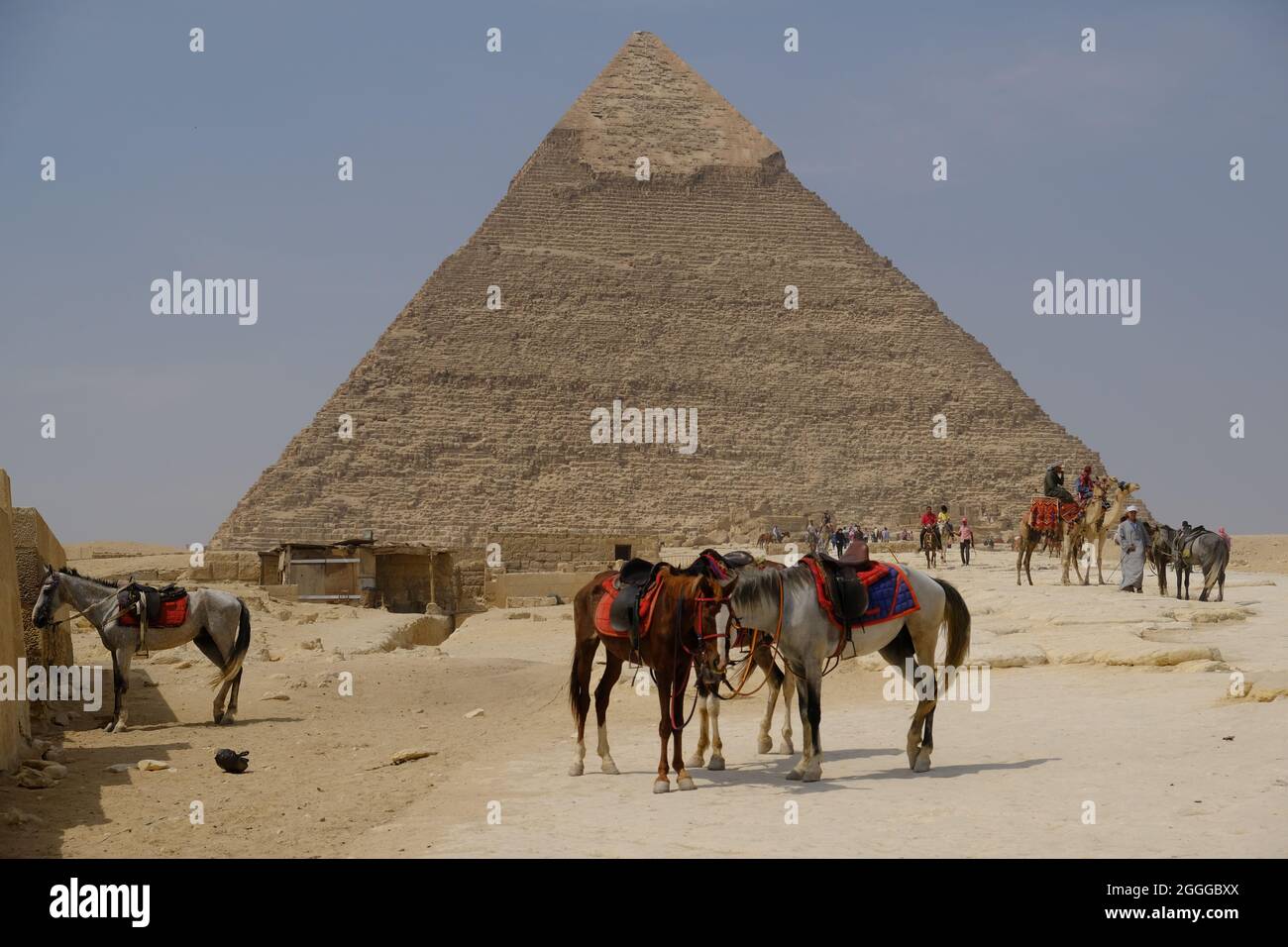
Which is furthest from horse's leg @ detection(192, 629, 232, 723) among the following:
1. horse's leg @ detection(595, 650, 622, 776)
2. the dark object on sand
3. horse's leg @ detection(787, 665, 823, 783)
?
horse's leg @ detection(787, 665, 823, 783)

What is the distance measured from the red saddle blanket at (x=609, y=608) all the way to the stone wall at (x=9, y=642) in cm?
290

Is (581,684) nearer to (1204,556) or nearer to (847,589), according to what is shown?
(847,589)

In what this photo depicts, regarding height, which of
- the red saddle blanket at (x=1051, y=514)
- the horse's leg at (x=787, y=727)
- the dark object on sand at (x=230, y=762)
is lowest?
the dark object on sand at (x=230, y=762)

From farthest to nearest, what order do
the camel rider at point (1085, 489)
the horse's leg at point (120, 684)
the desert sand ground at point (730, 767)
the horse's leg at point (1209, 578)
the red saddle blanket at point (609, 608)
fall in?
the camel rider at point (1085, 489), the horse's leg at point (1209, 578), the horse's leg at point (120, 684), the red saddle blanket at point (609, 608), the desert sand ground at point (730, 767)

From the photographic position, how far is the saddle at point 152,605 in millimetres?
9906

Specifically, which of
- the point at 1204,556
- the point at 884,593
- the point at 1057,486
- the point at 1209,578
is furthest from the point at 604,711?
the point at 1057,486

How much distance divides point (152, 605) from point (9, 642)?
5.25 feet

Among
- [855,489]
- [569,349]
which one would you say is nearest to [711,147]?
[569,349]

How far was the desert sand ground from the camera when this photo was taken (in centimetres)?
573

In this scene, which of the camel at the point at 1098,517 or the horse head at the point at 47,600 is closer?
the horse head at the point at 47,600

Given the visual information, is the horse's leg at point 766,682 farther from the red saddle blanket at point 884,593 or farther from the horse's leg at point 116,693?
the horse's leg at point 116,693

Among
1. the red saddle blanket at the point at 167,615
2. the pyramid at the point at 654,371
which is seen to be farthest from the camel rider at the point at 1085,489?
the pyramid at the point at 654,371

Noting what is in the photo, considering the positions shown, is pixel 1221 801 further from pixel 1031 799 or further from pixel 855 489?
pixel 855 489
